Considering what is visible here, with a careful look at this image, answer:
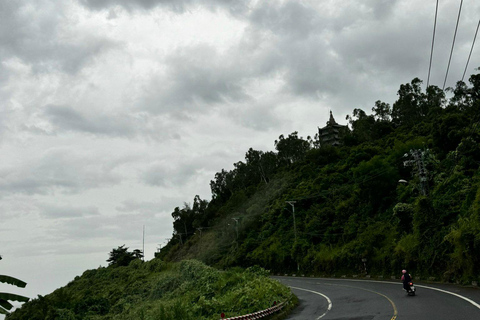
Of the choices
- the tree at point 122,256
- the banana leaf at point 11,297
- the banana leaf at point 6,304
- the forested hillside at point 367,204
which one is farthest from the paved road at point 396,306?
the tree at point 122,256

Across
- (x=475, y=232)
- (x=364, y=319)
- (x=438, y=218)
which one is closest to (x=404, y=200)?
(x=438, y=218)

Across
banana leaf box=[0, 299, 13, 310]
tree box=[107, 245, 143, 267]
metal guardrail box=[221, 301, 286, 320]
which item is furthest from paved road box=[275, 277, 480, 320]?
tree box=[107, 245, 143, 267]

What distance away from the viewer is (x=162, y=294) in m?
46.3

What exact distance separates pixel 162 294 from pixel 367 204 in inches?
1146

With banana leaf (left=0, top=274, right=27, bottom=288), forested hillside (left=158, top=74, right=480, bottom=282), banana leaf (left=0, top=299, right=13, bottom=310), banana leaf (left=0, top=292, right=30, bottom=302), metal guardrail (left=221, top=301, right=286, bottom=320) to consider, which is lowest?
metal guardrail (left=221, top=301, right=286, bottom=320)

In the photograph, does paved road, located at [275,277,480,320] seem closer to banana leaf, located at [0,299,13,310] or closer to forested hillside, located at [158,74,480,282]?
forested hillside, located at [158,74,480,282]

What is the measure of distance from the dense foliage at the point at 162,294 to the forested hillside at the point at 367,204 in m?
12.7

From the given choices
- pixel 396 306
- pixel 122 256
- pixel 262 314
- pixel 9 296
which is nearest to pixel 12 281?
pixel 9 296

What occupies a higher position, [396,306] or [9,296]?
[9,296]

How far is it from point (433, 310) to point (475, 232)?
417 inches

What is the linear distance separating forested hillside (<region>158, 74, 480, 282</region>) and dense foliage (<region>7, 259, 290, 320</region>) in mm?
12687

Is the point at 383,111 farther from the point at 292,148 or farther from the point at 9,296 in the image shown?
the point at 9,296

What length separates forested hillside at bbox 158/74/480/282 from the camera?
108 ft

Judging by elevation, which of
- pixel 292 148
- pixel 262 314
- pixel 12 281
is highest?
pixel 292 148
